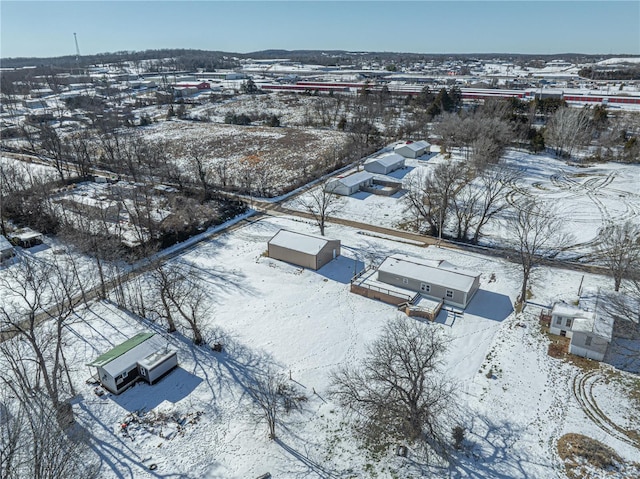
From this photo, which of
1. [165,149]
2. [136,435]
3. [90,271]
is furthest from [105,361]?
[165,149]

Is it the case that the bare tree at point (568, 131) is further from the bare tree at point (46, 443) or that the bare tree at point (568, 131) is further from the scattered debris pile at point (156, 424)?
the bare tree at point (46, 443)

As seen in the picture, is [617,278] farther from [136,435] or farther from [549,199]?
[136,435]

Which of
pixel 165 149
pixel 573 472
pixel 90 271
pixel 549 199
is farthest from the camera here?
pixel 165 149

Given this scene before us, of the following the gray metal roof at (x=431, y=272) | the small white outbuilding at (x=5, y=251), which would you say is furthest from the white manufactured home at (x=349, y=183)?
the small white outbuilding at (x=5, y=251)

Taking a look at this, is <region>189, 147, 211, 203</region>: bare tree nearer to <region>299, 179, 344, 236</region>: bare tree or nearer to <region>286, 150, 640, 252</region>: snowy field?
<region>286, 150, 640, 252</region>: snowy field

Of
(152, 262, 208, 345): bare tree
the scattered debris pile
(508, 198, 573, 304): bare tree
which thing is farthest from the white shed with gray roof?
(152, 262, 208, 345): bare tree

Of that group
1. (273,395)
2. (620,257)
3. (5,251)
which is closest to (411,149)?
(620,257)

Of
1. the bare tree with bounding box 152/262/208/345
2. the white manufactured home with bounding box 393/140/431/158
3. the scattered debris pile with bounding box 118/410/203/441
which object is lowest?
the scattered debris pile with bounding box 118/410/203/441
